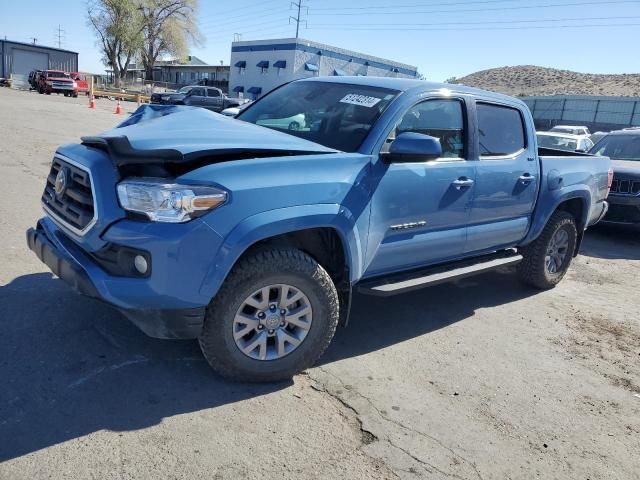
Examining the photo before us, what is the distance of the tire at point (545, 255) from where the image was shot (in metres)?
5.48

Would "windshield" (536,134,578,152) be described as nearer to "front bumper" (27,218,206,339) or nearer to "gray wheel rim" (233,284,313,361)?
"gray wheel rim" (233,284,313,361)

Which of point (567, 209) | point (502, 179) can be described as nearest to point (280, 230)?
point (502, 179)

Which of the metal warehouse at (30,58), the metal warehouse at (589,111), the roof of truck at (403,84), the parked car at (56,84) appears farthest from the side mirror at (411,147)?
the metal warehouse at (30,58)

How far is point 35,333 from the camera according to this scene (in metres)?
3.60

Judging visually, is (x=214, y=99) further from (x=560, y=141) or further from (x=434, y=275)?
(x=434, y=275)

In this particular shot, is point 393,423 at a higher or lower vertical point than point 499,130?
lower

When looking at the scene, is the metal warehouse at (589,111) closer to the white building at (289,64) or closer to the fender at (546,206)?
the white building at (289,64)

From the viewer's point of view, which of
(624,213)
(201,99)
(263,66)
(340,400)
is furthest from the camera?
(263,66)

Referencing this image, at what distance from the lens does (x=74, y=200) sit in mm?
3264

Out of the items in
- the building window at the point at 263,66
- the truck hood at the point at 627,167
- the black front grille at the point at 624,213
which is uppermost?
the building window at the point at 263,66

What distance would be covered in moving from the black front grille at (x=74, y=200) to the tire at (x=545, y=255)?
4261 millimetres

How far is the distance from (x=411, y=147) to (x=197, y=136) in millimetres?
1366

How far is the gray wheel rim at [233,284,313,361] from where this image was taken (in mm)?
3189

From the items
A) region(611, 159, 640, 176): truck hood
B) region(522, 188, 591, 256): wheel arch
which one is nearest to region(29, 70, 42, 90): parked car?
region(611, 159, 640, 176): truck hood
